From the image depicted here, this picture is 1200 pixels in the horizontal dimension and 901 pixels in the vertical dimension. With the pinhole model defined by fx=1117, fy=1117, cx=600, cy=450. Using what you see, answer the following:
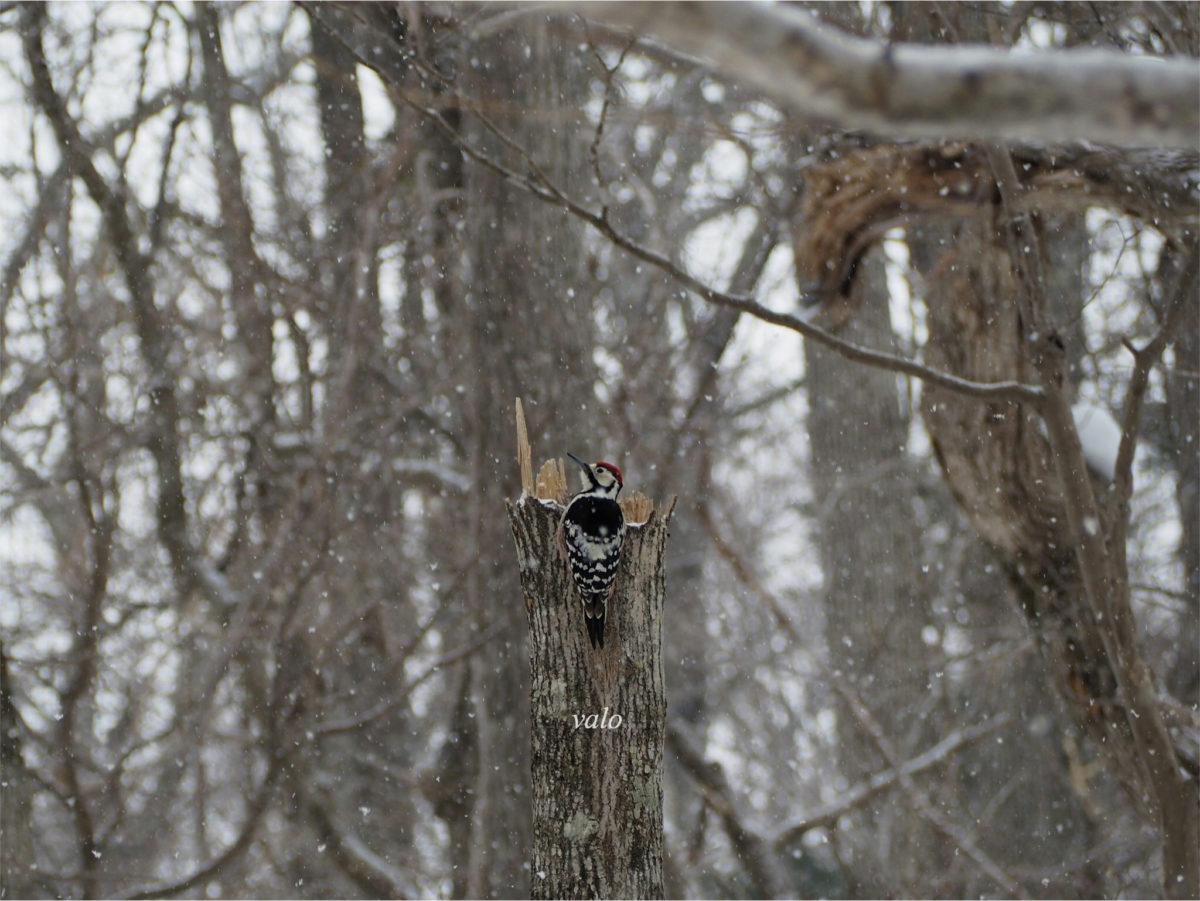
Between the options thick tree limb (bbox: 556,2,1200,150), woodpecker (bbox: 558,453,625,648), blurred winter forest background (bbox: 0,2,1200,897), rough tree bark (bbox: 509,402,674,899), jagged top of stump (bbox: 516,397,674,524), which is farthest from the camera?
blurred winter forest background (bbox: 0,2,1200,897)

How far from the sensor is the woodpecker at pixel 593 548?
8.40ft

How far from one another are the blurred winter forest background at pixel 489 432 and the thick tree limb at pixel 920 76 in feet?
10.5

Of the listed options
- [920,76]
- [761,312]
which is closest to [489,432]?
[761,312]

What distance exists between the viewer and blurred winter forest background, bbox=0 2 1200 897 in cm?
533

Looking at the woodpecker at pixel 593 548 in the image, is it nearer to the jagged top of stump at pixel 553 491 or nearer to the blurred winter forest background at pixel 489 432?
the jagged top of stump at pixel 553 491

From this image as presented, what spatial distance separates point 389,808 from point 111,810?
7.42ft

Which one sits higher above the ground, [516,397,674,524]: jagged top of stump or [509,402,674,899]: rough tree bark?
[516,397,674,524]: jagged top of stump

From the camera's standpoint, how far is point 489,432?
620cm

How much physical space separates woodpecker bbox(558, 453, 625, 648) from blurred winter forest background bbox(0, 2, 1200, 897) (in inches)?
66.2

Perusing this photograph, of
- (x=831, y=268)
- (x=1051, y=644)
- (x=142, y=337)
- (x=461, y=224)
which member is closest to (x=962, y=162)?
(x=831, y=268)

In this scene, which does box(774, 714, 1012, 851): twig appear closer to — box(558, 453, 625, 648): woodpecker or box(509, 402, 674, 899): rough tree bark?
box(509, 402, 674, 899): rough tree bark

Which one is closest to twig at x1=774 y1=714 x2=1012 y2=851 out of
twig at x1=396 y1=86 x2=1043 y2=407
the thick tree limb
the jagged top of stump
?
twig at x1=396 y1=86 x2=1043 y2=407

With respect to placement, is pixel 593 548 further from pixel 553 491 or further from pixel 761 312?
pixel 761 312

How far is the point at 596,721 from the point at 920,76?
2.16 metres
